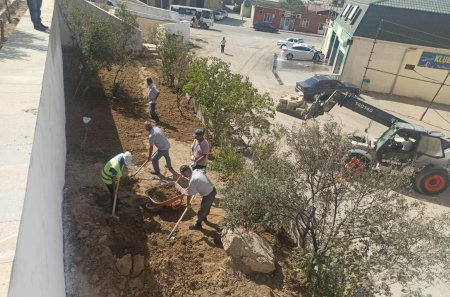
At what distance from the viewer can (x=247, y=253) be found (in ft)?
22.1

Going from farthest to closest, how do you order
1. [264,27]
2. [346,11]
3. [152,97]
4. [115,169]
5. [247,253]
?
[264,27], [346,11], [152,97], [115,169], [247,253]

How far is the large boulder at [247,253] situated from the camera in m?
6.71

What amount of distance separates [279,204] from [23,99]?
4.42 meters

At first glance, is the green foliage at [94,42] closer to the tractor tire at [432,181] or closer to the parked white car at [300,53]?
the tractor tire at [432,181]

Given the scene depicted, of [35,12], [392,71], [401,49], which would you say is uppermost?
[35,12]

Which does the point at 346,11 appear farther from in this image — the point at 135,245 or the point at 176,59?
the point at 135,245

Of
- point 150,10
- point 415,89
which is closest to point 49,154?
point 415,89

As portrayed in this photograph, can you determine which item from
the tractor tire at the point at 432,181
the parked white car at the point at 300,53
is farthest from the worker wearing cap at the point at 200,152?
the parked white car at the point at 300,53

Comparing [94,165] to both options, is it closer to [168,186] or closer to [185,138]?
[168,186]

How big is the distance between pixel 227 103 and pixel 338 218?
17.0 ft

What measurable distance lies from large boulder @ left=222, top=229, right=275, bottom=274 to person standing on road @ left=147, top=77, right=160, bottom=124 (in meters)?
6.77

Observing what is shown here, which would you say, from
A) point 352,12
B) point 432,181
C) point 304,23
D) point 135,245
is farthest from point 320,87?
point 304,23

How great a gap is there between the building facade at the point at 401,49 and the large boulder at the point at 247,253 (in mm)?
17722

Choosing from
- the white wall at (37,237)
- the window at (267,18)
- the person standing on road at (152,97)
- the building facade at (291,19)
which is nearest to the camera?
the white wall at (37,237)
